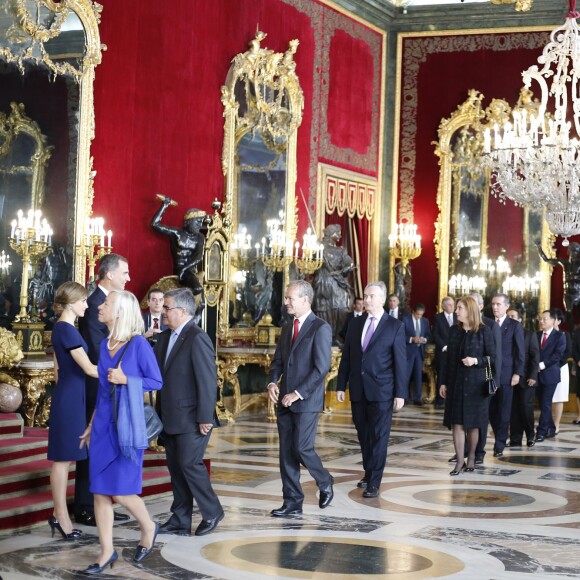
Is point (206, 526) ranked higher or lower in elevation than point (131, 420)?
lower

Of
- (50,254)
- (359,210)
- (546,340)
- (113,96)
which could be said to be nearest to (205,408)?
(50,254)

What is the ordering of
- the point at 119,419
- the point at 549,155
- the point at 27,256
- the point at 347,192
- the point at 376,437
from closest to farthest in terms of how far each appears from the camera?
1. the point at 119,419
2. the point at 376,437
3. the point at 27,256
4. the point at 549,155
5. the point at 347,192

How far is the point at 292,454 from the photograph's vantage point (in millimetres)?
7664

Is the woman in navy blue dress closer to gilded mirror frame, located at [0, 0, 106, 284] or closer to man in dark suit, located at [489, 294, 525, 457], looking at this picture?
gilded mirror frame, located at [0, 0, 106, 284]

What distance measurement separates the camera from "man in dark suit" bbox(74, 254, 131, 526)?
7.03 metres

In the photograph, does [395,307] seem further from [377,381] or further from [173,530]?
[173,530]

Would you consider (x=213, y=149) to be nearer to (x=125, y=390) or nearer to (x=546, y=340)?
(x=546, y=340)

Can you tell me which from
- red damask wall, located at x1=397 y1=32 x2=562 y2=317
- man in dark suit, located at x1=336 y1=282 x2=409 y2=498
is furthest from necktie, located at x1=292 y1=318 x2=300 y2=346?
red damask wall, located at x1=397 y1=32 x2=562 y2=317

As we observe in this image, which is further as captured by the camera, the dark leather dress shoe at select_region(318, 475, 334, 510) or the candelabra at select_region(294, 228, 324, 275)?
the candelabra at select_region(294, 228, 324, 275)

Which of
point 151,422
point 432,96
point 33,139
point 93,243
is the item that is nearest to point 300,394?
point 151,422

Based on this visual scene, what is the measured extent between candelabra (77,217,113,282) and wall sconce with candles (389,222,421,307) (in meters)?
7.30

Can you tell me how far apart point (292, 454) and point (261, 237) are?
7351mm

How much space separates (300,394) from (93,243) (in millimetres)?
4163

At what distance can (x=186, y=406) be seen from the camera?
22.2ft
